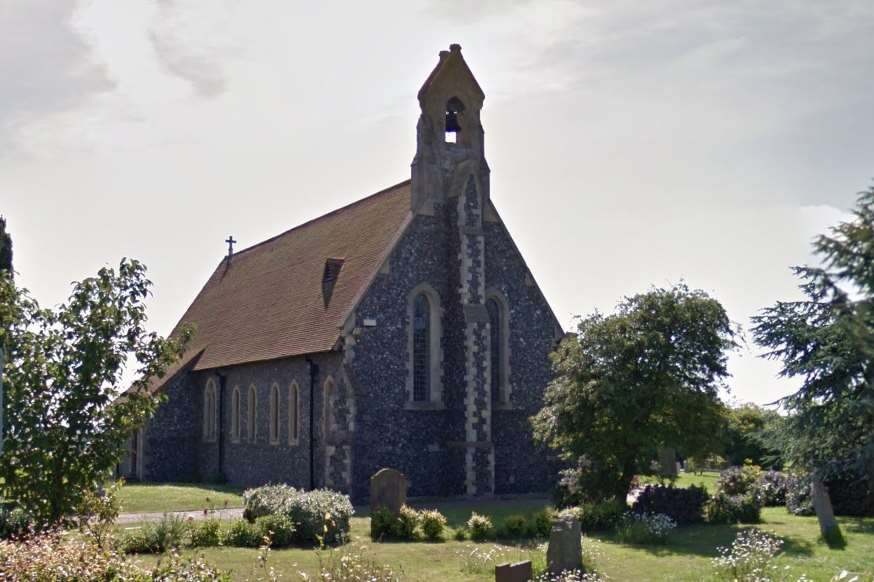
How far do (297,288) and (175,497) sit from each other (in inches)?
350

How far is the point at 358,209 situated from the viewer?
35.9 meters

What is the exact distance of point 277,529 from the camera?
61.0 ft

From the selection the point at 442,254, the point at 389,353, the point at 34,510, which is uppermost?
the point at 442,254

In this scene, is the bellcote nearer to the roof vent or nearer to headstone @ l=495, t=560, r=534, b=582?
the roof vent

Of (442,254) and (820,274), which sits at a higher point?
(442,254)

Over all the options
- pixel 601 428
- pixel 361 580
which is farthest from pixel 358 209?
pixel 361 580

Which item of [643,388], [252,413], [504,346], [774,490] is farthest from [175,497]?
[774,490]

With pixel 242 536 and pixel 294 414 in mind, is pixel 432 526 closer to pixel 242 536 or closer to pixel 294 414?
pixel 242 536

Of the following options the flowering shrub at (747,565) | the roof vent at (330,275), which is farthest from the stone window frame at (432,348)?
the flowering shrub at (747,565)

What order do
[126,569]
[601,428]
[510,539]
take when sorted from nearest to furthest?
1. [126,569]
2. [510,539]
3. [601,428]

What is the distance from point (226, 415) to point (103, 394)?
21.7m

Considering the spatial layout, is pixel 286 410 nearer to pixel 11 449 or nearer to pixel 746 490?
pixel 746 490

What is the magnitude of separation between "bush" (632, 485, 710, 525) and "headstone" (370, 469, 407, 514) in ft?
18.0

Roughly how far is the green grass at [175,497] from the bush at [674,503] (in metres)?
10.5
